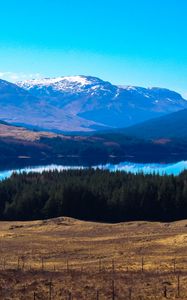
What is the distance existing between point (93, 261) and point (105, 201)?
174ft

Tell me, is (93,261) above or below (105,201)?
below

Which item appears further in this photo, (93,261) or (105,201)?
(105,201)

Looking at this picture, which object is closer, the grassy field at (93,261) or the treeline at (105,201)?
the grassy field at (93,261)

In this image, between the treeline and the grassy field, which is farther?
the treeline

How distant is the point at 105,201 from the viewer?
110 m

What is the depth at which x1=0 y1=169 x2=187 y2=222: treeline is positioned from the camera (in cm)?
10669

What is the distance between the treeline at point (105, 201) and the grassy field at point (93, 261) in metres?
16.1

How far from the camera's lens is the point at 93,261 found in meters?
56.8

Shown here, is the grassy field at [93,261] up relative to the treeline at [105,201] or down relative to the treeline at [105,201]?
down

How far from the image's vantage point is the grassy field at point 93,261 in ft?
134

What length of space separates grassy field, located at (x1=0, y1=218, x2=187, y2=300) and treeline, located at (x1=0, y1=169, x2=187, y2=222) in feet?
52.8

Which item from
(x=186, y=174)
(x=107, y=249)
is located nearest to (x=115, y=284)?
(x=107, y=249)

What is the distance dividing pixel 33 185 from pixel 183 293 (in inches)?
3499

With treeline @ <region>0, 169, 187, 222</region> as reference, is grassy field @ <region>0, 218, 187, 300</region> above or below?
below
